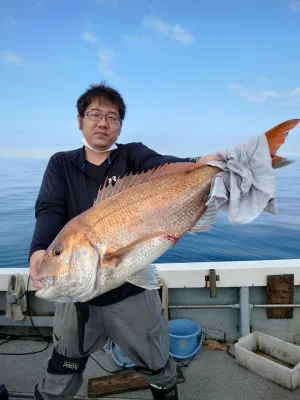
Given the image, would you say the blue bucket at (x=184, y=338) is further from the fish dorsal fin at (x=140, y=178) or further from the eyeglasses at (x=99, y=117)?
the eyeglasses at (x=99, y=117)

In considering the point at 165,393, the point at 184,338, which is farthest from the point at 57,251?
the point at 184,338

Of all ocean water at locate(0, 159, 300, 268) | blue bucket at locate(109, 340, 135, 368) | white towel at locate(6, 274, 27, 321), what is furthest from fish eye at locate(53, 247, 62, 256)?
ocean water at locate(0, 159, 300, 268)

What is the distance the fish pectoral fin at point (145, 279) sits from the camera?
7.28 feet

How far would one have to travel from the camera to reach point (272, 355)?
4.13 meters

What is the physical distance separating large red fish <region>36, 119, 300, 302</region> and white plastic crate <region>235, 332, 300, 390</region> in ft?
7.42

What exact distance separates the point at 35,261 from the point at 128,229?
692 millimetres

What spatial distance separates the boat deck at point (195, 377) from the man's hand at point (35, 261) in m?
1.93

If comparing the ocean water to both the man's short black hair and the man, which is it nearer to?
the man

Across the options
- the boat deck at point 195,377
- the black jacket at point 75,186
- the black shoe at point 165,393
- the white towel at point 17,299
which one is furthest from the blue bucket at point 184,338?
the white towel at point 17,299

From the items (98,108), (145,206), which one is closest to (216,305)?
(145,206)

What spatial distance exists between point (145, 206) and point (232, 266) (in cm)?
263

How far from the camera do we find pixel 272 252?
12750 mm

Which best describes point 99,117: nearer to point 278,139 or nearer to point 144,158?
point 144,158

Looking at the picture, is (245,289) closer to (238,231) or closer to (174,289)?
(174,289)
